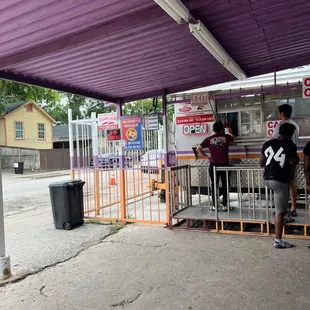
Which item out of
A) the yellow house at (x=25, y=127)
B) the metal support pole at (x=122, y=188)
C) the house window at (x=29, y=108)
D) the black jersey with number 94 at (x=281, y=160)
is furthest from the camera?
the house window at (x=29, y=108)

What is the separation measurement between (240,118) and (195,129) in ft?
3.45

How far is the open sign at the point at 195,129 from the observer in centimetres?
739

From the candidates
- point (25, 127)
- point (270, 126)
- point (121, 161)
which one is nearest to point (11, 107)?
point (25, 127)

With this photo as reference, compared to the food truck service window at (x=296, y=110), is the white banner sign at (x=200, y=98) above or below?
above

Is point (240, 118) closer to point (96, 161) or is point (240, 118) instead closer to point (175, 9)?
point (96, 161)

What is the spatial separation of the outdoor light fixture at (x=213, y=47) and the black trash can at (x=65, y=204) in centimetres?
397

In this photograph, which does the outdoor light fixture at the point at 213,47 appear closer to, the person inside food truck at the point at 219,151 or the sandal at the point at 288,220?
the person inside food truck at the point at 219,151

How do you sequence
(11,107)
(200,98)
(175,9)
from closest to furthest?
1. (175,9)
2. (200,98)
3. (11,107)

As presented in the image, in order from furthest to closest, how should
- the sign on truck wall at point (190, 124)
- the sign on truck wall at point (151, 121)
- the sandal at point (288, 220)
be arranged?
the sign on truck wall at point (190, 124) < the sign on truck wall at point (151, 121) < the sandal at point (288, 220)

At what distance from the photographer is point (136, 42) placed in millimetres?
4273

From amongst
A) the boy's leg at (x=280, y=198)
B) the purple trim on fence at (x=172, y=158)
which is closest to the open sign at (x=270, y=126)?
the purple trim on fence at (x=172, y=158)

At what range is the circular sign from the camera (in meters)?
7.11

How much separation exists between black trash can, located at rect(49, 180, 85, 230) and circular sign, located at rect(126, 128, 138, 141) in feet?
5.03

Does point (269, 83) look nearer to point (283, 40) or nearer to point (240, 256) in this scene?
point (283, 40)
